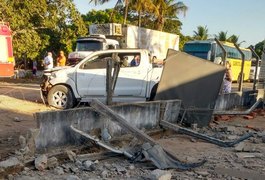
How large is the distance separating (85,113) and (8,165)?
185 centimetres

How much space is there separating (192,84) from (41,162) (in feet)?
15.9

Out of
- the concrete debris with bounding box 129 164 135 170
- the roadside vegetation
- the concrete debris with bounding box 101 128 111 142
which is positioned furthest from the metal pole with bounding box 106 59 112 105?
the roadside vegetation

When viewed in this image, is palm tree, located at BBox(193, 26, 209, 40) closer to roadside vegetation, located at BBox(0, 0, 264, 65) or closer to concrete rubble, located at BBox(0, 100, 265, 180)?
roadside vegetation, located at BBox(0, 0, 264, 65)

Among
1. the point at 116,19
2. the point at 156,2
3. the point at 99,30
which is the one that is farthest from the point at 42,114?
the point at 116,19

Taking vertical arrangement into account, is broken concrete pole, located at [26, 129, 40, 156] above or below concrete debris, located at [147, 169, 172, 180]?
above


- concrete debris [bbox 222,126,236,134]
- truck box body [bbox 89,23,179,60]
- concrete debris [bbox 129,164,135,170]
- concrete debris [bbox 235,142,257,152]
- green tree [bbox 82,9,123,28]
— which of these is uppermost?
green tree [bbox 82,9,123,28]

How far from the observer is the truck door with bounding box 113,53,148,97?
11.4 meters

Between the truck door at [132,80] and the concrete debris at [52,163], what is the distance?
5949 millimetres

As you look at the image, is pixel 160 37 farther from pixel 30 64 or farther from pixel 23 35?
pixel 30 64

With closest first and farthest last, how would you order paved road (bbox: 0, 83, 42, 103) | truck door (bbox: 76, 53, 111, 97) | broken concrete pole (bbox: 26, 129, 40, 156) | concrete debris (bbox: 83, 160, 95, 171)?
1. concrete debris (bbox: 83, 160, 95, 171)
2. broken concrete pole (bbox: 26, 129, 40, 156)
3. truck door (bbox: 76, 53, 111, 97)
4. paved road (bbox: 0, 83, 42, 103)

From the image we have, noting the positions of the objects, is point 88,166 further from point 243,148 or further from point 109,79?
point 243,148

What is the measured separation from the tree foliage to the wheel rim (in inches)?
540

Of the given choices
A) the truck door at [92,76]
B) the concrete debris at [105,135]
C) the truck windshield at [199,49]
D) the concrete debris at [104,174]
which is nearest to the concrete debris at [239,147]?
the concrete debris at [105,135]

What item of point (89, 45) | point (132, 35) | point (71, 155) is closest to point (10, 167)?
point (71, 155)
